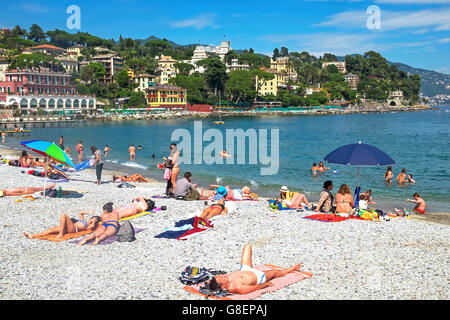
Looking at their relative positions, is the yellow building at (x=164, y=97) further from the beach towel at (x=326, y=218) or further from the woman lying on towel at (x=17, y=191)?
the beach towel at (x=326, y=218)

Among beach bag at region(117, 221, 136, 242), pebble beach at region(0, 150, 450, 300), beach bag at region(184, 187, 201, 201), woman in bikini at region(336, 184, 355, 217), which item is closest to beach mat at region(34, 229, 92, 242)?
pebble beach at region(0, 150, 450, 300)

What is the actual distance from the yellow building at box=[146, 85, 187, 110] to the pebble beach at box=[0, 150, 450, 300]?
96.8m

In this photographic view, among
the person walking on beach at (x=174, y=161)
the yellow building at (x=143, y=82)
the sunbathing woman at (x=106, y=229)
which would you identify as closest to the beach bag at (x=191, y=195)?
the person walking on beach at (x=174, y=161)

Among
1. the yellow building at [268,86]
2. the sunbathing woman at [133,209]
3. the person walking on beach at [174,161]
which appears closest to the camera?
the sunbathing woman at [133,209]

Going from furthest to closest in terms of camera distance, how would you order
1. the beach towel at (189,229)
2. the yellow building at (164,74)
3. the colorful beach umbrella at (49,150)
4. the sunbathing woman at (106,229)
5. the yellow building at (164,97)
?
1. the yellow building at (164,74)
2. the yellow building at (164,97)
3. the colorful beach umbrella at (49,150)
4. the beach towel at (189,229)
5. the sunbathing woman at (106,229)

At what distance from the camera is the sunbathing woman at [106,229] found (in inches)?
330

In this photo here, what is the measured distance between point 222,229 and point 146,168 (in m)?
16.1

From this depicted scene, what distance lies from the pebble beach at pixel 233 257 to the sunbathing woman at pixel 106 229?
0.25 meters

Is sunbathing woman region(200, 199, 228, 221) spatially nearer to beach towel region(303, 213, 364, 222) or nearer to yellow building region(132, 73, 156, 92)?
beach towel region(303, 213, 364, 222)

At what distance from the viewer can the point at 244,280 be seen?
6.10 meters

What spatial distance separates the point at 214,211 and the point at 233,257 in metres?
2.73

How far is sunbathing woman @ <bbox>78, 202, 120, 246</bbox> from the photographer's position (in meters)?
8.38
